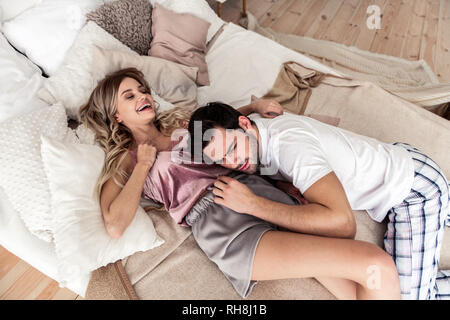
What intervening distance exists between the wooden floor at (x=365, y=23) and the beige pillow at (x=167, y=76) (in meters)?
1.55

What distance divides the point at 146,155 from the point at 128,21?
2.85 feet

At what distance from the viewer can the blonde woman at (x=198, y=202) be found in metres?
0.84

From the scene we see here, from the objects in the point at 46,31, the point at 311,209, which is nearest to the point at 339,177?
the point at 311,209

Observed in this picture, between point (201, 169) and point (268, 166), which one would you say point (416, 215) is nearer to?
point (268, 166)

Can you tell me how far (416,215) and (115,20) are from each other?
1654 mm

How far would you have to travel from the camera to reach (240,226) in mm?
972

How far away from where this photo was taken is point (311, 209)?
2.85 ft

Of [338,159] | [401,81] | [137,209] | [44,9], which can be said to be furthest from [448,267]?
[44,9]

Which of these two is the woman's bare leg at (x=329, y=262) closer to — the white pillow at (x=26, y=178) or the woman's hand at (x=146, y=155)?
the woman's hand at (x=146, y=155)

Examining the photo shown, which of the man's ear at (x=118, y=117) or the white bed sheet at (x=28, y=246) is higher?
the man's ear at (x=118, y=117)

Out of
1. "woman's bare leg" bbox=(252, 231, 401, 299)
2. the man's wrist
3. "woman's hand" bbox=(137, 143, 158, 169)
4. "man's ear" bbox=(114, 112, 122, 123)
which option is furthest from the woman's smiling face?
"woman's bare leg" bbox=(252, 231, 401, 299)

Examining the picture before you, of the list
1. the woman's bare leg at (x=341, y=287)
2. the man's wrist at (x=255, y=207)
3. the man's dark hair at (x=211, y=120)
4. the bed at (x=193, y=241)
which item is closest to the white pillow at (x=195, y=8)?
the bed at (x=193, y=241)

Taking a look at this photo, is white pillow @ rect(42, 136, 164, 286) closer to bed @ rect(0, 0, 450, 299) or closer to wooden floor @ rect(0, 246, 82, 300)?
bed @ rect(0, 0, 450, 299)

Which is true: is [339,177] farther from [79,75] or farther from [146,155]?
[79,75]
